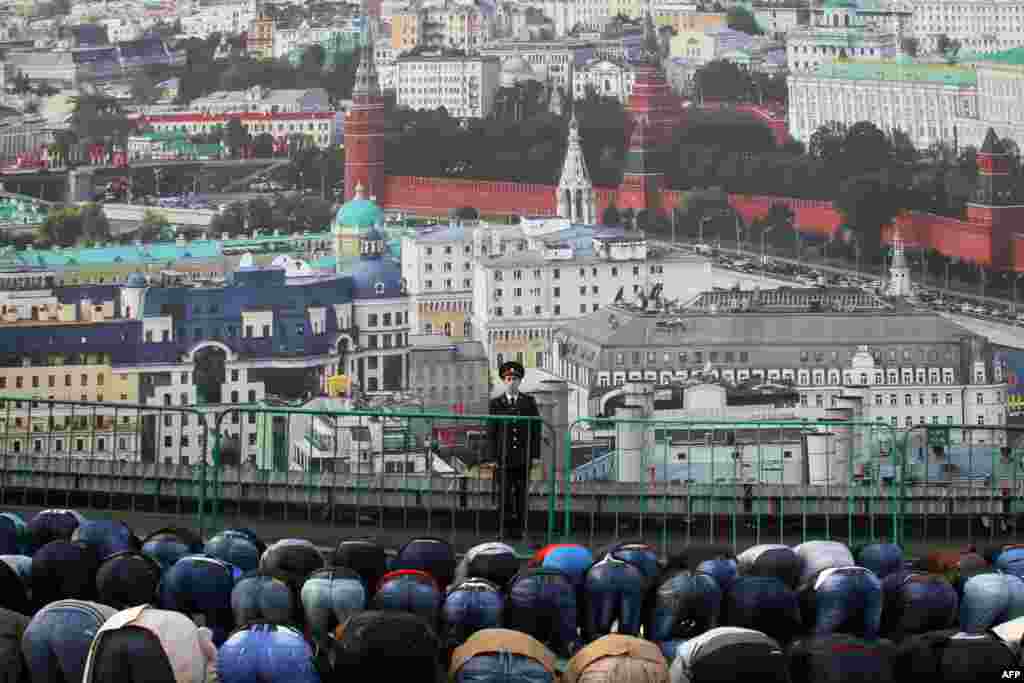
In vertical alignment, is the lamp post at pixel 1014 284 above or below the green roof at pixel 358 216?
below

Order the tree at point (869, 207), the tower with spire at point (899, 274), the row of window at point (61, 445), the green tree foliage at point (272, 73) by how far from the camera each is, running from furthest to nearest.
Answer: the green tree foliage at point (272, 73) → the tree at point (869, 207) → the tower with spire at point (899, 274) → the row of window at point (61, 445)

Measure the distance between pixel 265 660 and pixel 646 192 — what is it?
25.0m

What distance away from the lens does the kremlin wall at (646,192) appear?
27031 mm

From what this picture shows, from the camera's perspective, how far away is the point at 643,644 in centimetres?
492

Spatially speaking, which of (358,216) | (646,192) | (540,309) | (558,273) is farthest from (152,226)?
(540,309)

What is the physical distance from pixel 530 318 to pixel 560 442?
632 inches

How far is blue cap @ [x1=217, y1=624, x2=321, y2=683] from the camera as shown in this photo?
4.81 m

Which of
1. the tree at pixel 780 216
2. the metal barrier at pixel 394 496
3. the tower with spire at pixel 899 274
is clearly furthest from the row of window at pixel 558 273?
the metal barrier at pixel 394 496

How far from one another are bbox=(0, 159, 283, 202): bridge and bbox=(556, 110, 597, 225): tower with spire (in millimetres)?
3749

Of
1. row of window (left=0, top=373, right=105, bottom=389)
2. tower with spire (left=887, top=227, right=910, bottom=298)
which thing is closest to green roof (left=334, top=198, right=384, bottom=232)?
tower with spire (left=887, top=227, right=910, bottom=298)

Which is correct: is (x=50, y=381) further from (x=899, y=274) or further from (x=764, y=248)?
(x=764, y=248)

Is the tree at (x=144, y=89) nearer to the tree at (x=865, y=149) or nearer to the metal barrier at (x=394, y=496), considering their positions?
the tree at (x=865, y=149)

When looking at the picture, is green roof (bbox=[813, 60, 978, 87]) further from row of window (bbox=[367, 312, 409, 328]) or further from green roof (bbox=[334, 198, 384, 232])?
row of window (bbox=[367, 312, 409, 328])

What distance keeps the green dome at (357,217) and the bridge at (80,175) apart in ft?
12.5
